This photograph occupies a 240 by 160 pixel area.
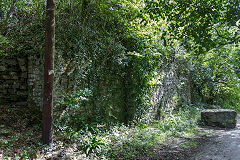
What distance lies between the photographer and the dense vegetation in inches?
171

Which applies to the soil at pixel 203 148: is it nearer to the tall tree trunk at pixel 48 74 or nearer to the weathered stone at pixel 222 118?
the weathered stone at pixel 222 118

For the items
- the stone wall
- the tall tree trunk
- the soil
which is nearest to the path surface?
the soil

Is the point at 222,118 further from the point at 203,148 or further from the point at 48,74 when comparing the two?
the point at 48,74

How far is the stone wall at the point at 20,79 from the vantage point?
18.2ft

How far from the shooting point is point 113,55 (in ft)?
22.5

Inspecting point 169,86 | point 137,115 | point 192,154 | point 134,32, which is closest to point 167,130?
point 137,115

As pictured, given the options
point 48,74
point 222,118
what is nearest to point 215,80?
point 222,118

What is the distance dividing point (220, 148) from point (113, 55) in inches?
188

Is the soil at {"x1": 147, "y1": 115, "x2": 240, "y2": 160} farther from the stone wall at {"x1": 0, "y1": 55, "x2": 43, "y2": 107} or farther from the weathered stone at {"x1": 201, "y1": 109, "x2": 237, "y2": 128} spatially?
the stone wall at {"x1": 0, "y1": 55, "x2": 43, "y2": 107}

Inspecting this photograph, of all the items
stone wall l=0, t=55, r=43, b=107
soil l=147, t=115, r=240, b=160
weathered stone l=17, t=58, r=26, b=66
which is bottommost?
soil l=147, t=115, r=240, b=160

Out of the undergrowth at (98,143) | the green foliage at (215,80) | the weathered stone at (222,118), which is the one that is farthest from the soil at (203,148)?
the green foliage at (215,80)

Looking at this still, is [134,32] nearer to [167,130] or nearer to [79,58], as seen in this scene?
[79,58]

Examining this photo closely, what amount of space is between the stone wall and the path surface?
5063mm

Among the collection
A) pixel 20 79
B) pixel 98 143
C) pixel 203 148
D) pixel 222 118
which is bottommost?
Answer: pixel 203 148
